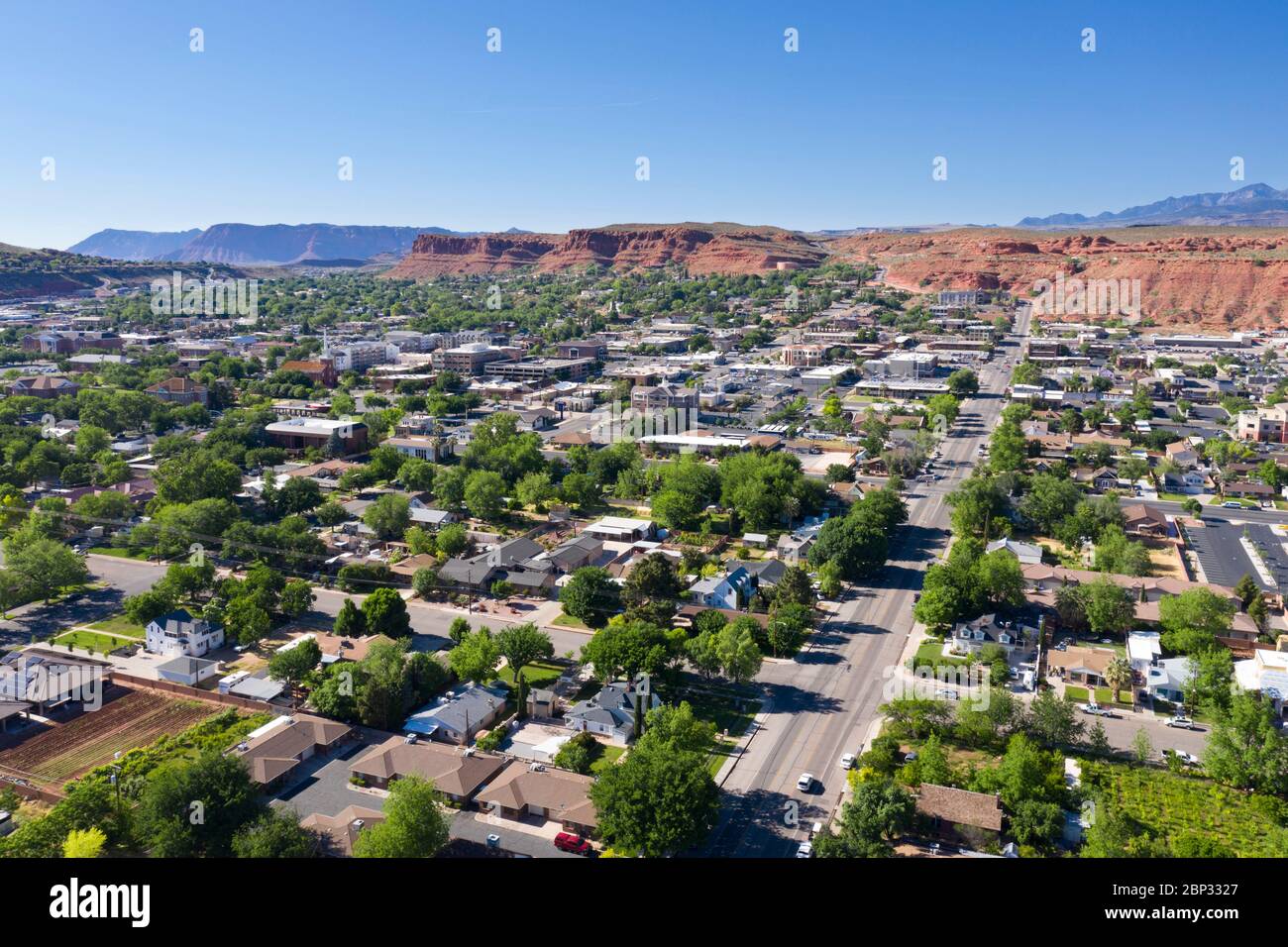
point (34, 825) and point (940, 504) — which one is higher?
point (940, 504)

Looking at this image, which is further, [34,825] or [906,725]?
[906,725]

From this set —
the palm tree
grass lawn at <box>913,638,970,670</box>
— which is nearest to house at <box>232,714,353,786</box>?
grass lawn at <box>913,638,970,670</box>

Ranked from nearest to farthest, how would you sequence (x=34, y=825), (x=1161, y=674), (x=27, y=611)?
(x=34, y=825) < (x=1161, y=674) < (x=27, y=611)

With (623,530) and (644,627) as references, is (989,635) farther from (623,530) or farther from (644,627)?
(623,530)

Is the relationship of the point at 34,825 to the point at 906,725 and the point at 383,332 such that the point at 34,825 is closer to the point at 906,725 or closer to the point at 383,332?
the point at 906,725

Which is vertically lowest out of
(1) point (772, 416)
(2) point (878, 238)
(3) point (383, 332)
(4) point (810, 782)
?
(4) point (810, 782)

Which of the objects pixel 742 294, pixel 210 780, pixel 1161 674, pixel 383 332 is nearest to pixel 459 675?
pixel 210 780

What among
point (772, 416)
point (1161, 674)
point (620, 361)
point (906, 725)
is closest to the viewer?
point (906, 725)

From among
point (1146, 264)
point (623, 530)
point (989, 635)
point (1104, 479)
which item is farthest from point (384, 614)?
point (1146, 264)
